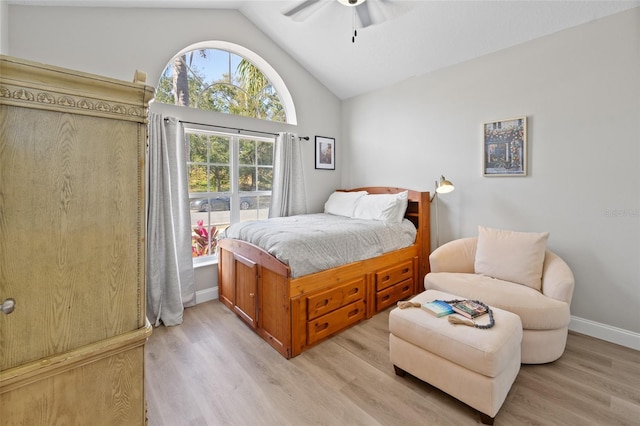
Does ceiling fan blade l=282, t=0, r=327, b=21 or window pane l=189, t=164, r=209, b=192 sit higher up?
ceiling fan blade l=282, t=0, r=327, b=21

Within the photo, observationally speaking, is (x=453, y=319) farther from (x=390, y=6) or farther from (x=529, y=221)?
(x=390, y=6)

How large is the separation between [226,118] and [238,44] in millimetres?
871

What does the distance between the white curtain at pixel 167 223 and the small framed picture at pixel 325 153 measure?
1.83 meters

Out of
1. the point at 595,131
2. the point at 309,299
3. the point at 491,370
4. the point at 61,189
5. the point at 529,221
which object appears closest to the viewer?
the point at 61,189

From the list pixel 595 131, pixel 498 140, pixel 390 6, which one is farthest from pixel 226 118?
pixel 595 131

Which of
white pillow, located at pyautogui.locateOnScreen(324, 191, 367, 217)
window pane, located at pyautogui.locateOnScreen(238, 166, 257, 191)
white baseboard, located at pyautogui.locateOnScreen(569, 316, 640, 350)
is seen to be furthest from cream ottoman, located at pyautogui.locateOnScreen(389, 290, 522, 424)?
window pane, located at pyautogui.locateOnScreen(238, 166, 257, 191)

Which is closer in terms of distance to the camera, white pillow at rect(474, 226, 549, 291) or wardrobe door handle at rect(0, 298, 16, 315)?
wardrobe door handle at rect(0, 298, 16, 315)

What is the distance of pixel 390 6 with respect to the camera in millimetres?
2264

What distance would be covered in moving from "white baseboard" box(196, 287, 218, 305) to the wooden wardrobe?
231cm

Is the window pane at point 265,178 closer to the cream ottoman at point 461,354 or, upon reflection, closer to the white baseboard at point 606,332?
the cream ottoman at point 461,354

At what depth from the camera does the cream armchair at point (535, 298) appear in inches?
76.3

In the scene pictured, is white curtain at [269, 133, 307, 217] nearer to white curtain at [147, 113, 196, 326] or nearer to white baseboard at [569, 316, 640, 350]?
white curtain at [147, 113, 196, 326]

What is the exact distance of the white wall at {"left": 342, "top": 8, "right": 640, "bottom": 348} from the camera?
2.22m

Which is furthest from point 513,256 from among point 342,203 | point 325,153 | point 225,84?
point 225,84
